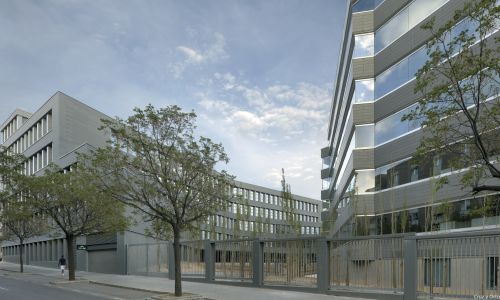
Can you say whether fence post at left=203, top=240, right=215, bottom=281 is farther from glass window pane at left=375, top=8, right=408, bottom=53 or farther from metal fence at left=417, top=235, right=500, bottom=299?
glass window pane at left=375, top=8, right=408, bottom=53

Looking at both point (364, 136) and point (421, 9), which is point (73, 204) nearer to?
point (364, 136)

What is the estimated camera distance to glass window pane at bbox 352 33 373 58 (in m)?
29.2

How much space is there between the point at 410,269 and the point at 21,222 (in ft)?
120

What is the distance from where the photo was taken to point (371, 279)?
15.5 m

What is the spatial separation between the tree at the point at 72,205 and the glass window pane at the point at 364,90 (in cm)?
1592

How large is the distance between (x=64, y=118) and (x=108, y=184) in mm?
33114

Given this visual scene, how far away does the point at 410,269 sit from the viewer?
13.9 m

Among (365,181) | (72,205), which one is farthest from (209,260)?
(365,181)

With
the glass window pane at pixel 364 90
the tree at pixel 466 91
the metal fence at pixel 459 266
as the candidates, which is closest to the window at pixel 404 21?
the glass window pane at pixel 364 90

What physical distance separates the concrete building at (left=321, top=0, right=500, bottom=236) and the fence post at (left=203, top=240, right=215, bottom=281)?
6.04 metres

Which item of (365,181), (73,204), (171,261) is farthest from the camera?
(365,181)

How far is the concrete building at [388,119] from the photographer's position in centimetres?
2431

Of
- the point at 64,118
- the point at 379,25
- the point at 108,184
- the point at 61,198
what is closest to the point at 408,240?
the point at 108,184

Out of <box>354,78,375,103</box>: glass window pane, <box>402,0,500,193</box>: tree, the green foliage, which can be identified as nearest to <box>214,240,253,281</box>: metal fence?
the green foliage
